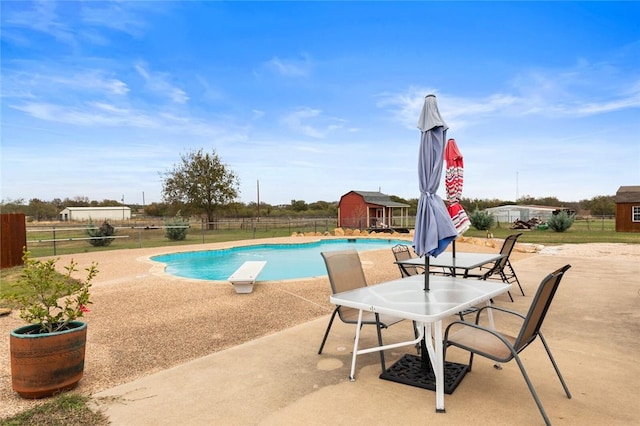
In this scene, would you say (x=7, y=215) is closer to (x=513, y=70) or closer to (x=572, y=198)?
(x=513, y=70)

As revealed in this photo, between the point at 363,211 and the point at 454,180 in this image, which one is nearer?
the point at 454,180

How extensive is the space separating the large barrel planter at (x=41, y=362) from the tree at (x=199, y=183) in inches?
1088

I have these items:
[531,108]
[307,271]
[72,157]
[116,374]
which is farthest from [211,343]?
[72,157]

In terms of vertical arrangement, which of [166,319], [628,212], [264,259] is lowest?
[264,259]

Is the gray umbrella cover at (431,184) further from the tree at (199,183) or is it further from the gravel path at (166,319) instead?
the tree at (199,183)

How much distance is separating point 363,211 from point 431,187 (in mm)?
22583

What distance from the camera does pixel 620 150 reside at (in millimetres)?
19047

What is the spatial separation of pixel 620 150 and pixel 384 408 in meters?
22.8

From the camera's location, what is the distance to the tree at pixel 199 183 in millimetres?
29406

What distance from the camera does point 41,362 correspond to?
105 inches

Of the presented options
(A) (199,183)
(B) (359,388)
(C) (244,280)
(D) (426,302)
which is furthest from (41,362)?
(A) (199,183)

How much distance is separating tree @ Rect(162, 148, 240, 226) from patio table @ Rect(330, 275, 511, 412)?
27.7 metres

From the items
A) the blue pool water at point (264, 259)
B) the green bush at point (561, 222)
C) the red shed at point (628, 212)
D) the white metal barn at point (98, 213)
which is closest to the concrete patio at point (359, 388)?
the blue pool water at point (264, 259)

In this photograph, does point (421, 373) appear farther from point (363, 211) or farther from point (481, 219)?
point (363, 211)
